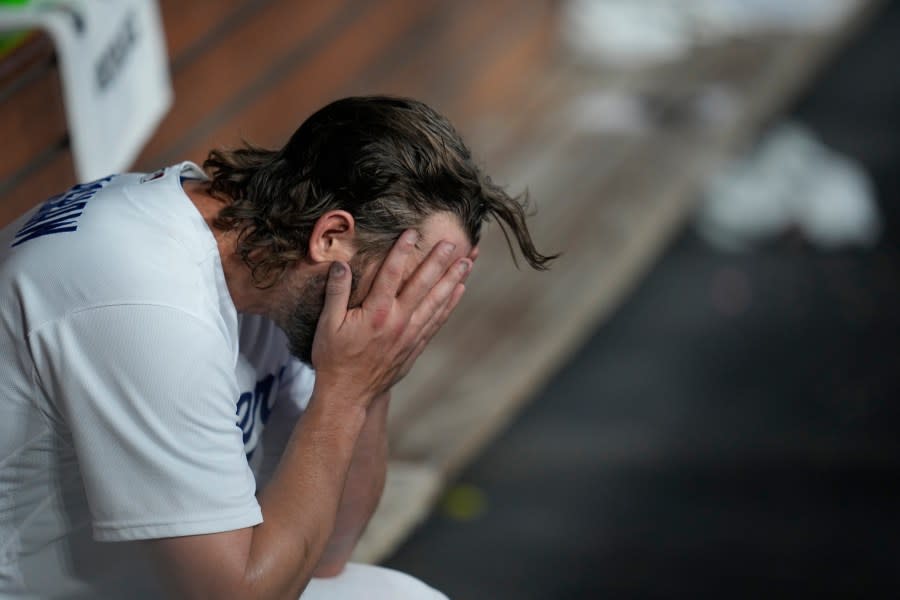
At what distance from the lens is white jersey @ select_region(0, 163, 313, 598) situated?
3.92 ft

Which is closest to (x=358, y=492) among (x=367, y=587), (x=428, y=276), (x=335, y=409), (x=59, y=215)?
(x=367, y=587)

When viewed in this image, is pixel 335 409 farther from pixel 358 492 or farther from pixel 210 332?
pixel 358 492

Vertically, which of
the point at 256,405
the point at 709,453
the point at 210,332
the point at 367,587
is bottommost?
the point at 709,453

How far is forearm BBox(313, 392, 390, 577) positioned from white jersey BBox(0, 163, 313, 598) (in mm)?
308

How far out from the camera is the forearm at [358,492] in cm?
158

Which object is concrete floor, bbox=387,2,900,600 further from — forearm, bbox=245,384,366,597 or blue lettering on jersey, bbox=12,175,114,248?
blue lettering on jersey, bbox=12,175,114,248

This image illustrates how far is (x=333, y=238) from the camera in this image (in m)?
1.33

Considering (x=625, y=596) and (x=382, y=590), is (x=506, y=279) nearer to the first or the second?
(x=625, y=596)

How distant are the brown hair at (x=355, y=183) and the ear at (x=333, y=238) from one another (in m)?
0.01

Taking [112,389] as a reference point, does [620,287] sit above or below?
below

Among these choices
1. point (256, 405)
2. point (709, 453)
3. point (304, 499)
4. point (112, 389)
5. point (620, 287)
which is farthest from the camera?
point (620, 287)

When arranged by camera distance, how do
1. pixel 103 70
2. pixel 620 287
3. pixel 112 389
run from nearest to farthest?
pixel 112 389, pixel 103 70, pixel 620 287

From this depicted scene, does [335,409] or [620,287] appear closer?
[335,409]

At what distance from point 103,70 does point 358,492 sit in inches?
34.2
